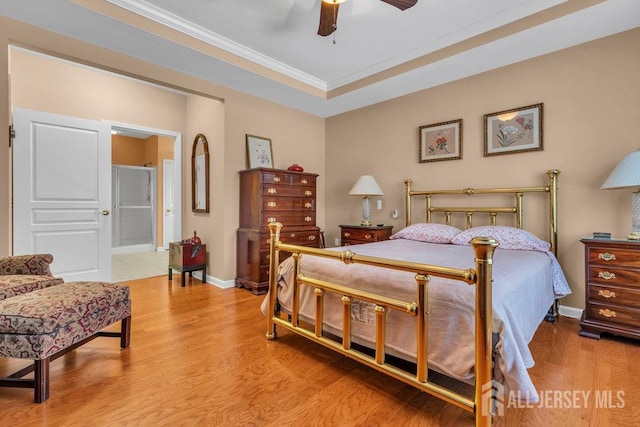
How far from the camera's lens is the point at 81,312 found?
1.82 m

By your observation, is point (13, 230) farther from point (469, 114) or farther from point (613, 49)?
point (613, 49)

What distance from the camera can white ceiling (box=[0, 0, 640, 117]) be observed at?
2477 millimetres

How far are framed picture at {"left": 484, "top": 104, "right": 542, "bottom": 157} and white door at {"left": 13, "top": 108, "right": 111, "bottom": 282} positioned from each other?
4675 millimetres

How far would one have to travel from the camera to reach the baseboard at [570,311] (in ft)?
9.18

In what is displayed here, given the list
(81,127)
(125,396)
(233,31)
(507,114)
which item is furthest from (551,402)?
(81,127)

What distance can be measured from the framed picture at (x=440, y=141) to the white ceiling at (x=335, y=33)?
533 millimetres

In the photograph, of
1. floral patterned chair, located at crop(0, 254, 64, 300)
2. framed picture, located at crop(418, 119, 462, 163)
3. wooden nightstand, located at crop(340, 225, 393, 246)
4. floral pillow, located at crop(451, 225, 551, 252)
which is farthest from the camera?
wooden nightstand, located at crop(340, 225, 393, 246)

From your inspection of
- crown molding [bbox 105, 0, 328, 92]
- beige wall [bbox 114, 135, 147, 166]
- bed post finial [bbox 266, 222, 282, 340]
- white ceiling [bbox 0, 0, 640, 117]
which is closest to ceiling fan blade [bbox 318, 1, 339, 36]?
white ceiling [bbox 0, 0, 640, 117]

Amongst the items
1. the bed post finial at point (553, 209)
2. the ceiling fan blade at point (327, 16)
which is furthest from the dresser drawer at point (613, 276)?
the ceiling fan blade at point (327, 16)

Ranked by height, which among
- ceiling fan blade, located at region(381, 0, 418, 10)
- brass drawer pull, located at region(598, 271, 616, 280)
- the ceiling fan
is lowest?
brass drawer pull, located at region(598, 271, 616, 280)

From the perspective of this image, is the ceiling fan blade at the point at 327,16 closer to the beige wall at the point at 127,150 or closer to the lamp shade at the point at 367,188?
the lamp shade at the point at 367,188

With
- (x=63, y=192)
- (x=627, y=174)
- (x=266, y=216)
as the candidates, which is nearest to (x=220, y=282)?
(x=266, y=216)

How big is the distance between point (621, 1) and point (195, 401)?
12.9 feet

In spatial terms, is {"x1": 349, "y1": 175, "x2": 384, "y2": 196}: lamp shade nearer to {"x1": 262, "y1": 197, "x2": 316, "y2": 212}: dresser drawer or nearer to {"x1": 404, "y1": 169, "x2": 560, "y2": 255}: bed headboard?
{"x1": 404, "y1": 169, "x2": 560, "y2": 255}: bed headboard
